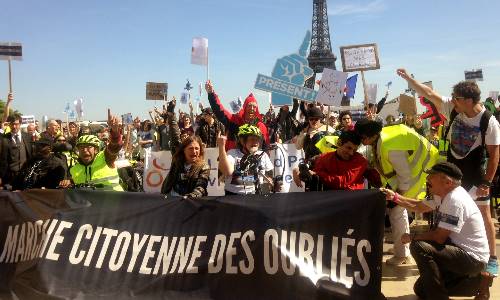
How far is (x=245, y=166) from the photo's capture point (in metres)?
4.59

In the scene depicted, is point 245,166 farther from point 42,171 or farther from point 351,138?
point 42,171

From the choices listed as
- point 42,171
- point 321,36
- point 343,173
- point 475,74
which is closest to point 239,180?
point 343,173

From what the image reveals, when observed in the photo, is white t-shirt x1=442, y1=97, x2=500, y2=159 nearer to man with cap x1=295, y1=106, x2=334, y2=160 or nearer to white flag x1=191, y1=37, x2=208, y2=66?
man with cap x1=295, y1=106, x2=334, y2=160

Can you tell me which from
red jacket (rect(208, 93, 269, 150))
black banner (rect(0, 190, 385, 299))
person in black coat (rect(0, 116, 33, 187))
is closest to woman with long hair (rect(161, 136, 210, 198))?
black banner (rect(0, 190, 385, 299))

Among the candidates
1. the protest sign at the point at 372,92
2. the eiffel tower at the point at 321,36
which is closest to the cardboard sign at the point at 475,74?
the protest sign at the point at 372,92

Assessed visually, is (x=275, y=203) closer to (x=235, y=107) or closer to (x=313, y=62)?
(x=235, y=107)

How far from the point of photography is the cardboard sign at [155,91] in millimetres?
12766

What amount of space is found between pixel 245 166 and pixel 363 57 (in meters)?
4.11

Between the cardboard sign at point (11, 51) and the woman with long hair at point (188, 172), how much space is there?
8069 millimetres

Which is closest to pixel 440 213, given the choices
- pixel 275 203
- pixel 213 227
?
pixel 275 203

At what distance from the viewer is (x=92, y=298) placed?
3.88m

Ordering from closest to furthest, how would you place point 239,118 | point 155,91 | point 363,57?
point 239,118, point 363,57, point 155,91

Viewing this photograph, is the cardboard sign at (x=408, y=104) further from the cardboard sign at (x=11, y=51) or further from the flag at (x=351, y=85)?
the cardboard sign at (x=11, y=51)

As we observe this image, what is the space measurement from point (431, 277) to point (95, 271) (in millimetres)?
2978
